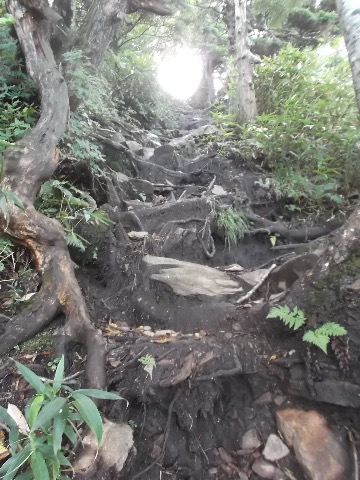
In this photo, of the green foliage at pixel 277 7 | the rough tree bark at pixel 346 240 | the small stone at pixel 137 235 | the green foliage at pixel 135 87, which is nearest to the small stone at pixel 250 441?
the rough tree bark at pixel 346 240

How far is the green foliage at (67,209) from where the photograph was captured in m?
3.27

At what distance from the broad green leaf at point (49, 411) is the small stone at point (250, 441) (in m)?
1.56

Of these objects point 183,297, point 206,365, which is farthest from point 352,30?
point 206,365

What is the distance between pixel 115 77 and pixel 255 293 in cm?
700

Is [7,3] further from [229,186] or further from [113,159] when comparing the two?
[229,186]

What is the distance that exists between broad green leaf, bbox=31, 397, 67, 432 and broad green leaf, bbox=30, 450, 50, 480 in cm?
12

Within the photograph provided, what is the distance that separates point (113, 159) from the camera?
553cm

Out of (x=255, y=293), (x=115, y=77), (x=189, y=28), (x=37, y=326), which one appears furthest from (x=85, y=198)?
(x=189, y=28)

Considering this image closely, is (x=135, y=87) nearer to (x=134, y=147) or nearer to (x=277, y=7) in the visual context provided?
(x=134, y=147)

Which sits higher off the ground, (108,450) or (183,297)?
(183,297)

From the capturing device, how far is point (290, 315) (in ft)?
7.88

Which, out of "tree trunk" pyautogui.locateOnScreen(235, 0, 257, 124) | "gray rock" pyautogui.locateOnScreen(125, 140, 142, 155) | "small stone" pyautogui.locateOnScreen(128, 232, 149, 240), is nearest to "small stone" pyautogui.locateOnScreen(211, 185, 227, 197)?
"small stone" pyautogui.locateOnScreen(128, 232, 149, 240)

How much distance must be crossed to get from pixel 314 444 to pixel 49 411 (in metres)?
1.80

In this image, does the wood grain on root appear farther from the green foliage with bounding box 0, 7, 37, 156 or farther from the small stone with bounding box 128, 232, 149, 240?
the small stone with bounding box 128, 232, 149, 240
